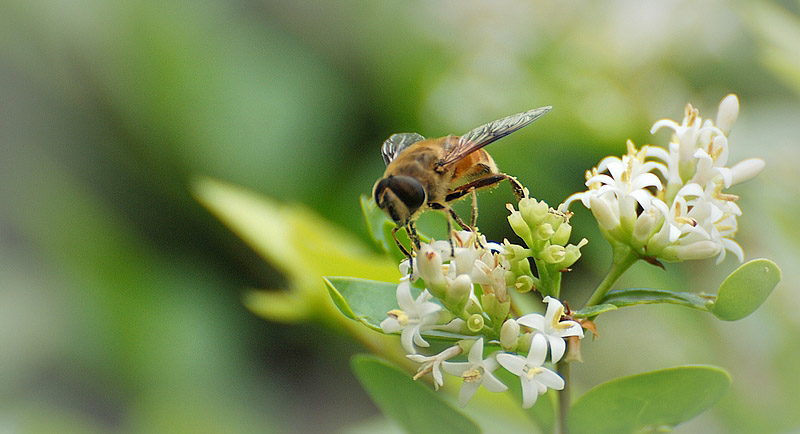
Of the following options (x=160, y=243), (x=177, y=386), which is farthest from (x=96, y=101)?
(x=177, y=386)

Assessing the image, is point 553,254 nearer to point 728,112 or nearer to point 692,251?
point 692,251

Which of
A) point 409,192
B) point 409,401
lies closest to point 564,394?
point 409,401

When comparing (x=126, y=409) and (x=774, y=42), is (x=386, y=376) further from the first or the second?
(x=126, y=409)

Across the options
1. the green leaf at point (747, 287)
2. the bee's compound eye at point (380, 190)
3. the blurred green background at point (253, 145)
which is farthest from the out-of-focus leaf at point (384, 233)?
the blurred green background at point (253, 145)

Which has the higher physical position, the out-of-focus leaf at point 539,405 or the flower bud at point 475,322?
the flower bud at point 475,322

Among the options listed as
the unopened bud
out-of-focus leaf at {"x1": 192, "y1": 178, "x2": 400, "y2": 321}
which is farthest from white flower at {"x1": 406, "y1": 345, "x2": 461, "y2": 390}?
out-of-focus leaf at {"x1": 192, "y1": 178, "x2": 400, "y2": 321}

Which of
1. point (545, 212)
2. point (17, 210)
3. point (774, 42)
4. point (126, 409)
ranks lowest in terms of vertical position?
point (545, 212)

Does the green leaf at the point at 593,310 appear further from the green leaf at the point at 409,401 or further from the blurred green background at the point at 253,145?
the blurred green background at the point at 253,145
